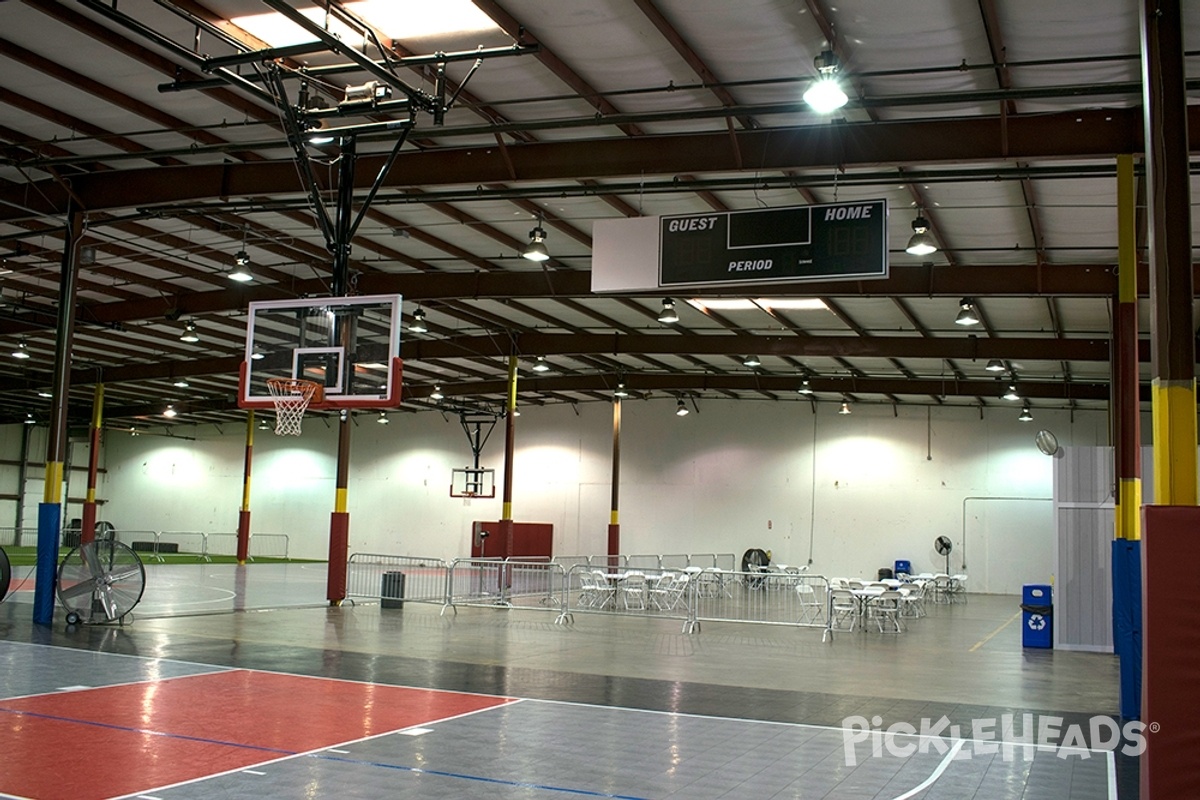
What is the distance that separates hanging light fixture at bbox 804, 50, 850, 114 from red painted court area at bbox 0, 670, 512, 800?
7.16m

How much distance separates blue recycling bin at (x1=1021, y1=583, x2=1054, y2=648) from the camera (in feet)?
59.2

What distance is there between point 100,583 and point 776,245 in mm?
12172

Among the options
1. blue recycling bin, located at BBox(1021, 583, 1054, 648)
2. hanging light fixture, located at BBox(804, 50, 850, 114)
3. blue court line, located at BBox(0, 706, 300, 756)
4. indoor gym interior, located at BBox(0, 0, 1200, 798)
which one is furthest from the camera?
blue recycling bin, located at BBox(1021, 583, 1054, 648)

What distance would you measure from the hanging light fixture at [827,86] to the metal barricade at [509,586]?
1219cm

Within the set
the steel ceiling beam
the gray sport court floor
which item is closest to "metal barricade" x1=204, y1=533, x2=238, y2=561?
the gray sport court floor

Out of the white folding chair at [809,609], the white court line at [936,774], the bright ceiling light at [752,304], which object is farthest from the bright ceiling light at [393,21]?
the white folding chair at [809,609]

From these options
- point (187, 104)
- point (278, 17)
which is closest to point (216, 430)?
point (187, 104)

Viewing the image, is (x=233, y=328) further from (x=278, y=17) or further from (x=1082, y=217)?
(x=1082, y=217)

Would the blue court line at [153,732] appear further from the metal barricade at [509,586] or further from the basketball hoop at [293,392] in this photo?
the metal barricade at [509,586]

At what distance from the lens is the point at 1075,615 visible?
17969 millimetres

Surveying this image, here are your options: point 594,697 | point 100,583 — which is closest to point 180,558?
point 100,583

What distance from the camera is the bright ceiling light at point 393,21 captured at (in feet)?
34.0

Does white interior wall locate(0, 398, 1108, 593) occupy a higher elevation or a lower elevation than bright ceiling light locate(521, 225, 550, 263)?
lower

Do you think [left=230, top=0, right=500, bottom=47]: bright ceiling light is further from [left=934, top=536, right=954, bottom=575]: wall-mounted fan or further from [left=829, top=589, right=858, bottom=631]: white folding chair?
[left=934, top=536, right=954, bottom=575]: wall-mounted fan
